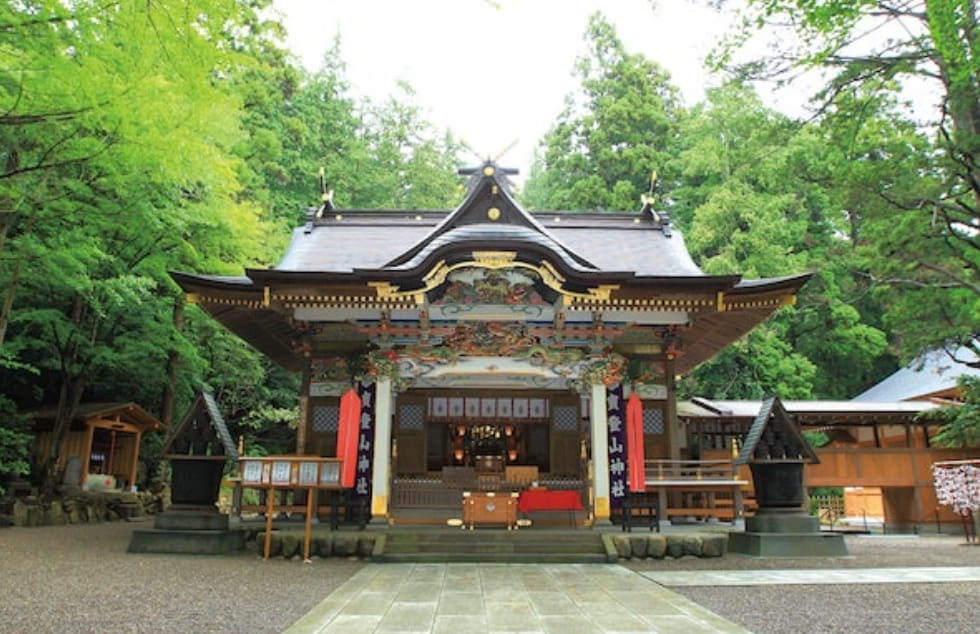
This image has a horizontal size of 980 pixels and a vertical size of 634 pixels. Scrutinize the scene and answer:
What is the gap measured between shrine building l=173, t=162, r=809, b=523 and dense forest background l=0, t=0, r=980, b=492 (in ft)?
8.76

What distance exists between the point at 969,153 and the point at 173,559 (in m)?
12.4

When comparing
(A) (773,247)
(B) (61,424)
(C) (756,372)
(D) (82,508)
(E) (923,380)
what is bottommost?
(D) (82,508)

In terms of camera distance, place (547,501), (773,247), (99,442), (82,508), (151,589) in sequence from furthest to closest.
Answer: (773,247), (99,442), (82,508), (547,501), (151,589)

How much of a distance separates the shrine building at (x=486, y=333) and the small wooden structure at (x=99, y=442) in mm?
7169

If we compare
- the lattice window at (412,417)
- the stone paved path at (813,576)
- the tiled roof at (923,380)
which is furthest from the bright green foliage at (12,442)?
the tiled roof at (923,380)

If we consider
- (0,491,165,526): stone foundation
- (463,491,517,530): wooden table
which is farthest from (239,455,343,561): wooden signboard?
(0,491,165,526): stone foundation

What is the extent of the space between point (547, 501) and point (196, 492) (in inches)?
205

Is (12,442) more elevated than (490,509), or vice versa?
(12,442)

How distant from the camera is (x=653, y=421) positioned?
1137 centimetres

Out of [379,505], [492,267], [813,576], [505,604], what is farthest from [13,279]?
[813,576]

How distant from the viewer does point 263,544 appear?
8719 mm

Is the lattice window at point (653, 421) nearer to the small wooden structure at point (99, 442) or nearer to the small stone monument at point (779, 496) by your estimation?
the small stone monument at point (779, 496)

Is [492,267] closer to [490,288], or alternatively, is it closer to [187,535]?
[490,288]

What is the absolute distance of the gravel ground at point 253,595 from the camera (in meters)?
4.73
